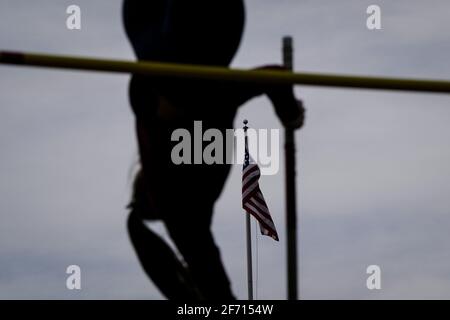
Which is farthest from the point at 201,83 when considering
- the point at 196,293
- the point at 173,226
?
the point at 196,293

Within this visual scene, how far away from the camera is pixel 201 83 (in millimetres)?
6168

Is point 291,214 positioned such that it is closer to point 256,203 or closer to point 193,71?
point 193,71

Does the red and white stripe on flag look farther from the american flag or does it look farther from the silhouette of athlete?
the silhouette of athlete

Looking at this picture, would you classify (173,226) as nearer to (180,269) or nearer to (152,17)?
(180,269)

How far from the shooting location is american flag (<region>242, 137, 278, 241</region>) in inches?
719

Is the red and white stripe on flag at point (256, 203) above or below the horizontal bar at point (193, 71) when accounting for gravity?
below

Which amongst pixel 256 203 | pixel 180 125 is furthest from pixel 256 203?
pixel 180 125

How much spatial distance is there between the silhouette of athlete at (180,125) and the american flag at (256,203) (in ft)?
39.5

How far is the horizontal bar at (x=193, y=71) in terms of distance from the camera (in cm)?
578

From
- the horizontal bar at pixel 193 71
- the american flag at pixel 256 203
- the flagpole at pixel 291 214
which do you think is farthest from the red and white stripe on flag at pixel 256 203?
the horizontal bar at pixel 193 71

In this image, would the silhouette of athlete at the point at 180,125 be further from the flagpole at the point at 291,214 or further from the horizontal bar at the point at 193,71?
the flagpole at the point at 291,214

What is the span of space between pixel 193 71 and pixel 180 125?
398mm

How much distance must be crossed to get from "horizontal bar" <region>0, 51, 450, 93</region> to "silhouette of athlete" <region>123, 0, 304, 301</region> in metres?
0.17
